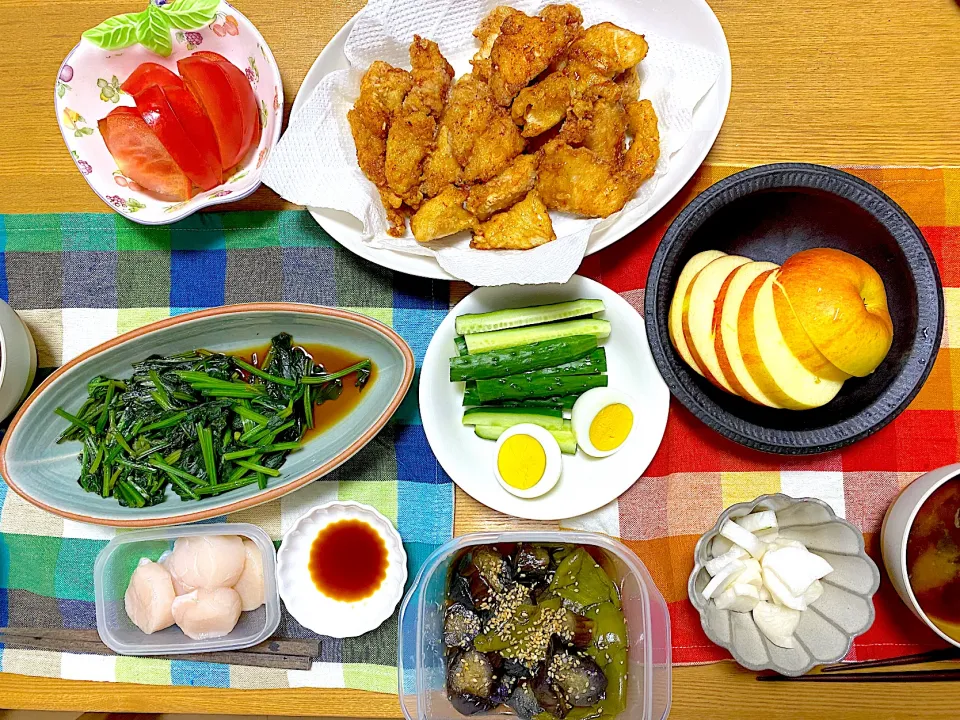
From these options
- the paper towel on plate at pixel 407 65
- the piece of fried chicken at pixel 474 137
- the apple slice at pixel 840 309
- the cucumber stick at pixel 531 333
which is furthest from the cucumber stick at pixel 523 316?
the apple slice at pixel 840 309

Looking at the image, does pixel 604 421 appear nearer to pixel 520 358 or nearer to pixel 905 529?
pixel 520 358

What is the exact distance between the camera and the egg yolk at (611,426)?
5.44 ft

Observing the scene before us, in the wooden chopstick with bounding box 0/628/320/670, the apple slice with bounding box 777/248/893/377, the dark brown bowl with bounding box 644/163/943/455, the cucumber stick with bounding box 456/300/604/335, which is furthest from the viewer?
the wooden chopstick with bounding box 0/628/320/670

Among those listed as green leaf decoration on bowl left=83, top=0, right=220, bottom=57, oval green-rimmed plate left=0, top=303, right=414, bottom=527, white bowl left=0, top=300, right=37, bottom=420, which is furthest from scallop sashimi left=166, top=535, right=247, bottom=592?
green leaf decoration on bowl left=83, top=0, right=220, bottom=57

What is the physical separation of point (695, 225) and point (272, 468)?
1204 mm

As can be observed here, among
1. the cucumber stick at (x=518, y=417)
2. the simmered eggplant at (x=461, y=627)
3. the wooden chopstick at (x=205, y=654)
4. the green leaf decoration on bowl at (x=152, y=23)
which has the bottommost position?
the wooden chopstick at (x=205, y=654)

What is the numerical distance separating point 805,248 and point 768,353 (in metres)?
0.36

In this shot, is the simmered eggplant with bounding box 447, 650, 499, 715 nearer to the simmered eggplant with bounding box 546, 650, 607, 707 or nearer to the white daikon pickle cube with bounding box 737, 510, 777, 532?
the simmered eggplant with bounding box 546, 650, 607, 707

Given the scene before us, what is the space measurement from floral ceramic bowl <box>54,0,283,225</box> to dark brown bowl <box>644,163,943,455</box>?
103 cm

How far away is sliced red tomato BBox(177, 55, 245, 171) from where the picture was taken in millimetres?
1566

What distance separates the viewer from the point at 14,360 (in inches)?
66.9

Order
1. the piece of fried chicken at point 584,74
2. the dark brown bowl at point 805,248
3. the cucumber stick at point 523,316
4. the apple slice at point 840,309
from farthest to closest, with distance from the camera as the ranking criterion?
the cucumber stick at point 523,316, the piece of fried chicken at point 584,74, the dark brown bowl at point 805,248, the apple slice at point 840,309

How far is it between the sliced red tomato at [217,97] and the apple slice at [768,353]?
125 cm

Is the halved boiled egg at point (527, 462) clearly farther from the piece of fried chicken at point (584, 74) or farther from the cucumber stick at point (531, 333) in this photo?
the piece of fried chicken at point (584, 74)
